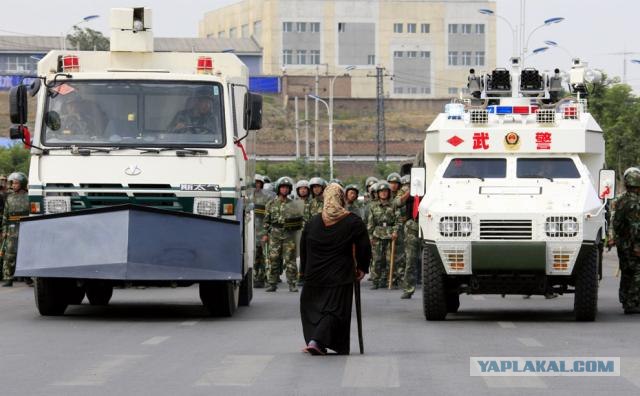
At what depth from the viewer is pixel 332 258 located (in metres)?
15.1

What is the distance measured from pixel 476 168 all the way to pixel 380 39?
117879 millimetres

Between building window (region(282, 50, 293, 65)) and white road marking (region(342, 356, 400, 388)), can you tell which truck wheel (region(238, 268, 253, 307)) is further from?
building window (region(282, 50, 293, 65))

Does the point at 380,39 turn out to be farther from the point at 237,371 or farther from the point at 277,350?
the point at 237,371

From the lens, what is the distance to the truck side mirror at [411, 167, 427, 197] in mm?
20344

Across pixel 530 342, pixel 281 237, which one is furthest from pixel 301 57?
pixel 530 342

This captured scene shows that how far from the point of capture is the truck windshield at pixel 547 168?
1984cm

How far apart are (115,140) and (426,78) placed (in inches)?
4829

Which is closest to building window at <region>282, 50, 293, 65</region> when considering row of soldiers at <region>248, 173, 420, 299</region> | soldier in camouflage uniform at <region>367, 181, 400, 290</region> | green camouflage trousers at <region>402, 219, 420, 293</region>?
row of soldiers at <region>248, 173, 420, 299</region>

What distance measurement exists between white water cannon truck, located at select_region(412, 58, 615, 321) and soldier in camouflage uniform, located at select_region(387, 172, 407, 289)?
682cm

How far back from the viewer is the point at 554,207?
18.6 metres

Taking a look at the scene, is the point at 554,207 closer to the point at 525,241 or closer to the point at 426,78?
the point at 525,241

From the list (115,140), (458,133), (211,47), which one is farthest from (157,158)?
(211,47)

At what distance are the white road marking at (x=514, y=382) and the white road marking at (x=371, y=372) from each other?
723 mm

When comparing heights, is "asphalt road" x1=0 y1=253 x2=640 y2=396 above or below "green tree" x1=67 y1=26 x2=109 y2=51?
below
